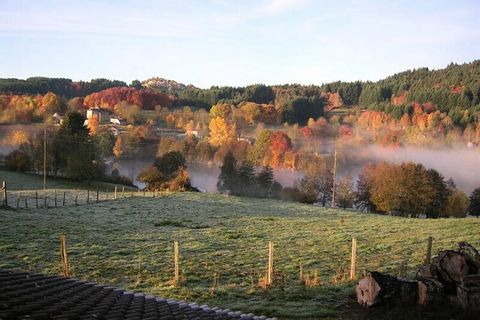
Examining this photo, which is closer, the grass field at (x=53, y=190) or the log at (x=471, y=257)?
the log at (x=471, y=257)

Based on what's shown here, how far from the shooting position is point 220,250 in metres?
28.3

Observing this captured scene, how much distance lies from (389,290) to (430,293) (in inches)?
48.5

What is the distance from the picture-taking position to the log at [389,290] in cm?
1452

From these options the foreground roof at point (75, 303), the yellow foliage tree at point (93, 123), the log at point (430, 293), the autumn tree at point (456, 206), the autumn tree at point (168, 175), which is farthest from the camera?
the yellow foliage tree at point (93, 123)

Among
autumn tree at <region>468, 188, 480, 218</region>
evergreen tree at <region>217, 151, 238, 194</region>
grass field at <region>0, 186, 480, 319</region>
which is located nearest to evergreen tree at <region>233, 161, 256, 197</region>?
evergreen tree at <region>217, 151, 238, 194</region>

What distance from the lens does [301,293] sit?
17.8 meters

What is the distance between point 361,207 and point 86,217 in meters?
67.4

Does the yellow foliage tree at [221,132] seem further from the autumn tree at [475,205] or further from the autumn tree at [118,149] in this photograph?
the autumn tree at [475,205]

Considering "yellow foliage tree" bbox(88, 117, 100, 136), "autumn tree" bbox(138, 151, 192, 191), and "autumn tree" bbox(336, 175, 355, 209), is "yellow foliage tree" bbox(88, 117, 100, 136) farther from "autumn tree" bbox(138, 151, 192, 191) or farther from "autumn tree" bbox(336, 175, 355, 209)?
"autumn tree" bbox(336, 175, 355, 209)

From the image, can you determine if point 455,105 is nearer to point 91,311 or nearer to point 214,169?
point 214,169

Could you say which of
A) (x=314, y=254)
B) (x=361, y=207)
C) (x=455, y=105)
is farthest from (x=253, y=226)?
(x=455, y=105)

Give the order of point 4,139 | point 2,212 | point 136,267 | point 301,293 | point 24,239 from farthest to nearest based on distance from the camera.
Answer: point 4,139
point 2,212
point 24,239
point 136,267
point 301,293

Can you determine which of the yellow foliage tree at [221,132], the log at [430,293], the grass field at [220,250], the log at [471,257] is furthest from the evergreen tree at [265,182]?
the log at [430,293]

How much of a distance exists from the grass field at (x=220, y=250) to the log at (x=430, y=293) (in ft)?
8.47
